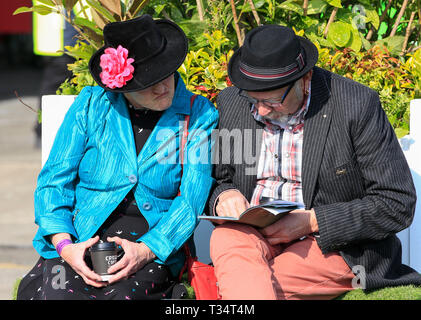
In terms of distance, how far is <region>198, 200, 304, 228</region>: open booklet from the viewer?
2.83 metres

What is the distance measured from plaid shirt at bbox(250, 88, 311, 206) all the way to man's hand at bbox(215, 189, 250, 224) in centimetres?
13

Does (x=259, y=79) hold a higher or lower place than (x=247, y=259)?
higher

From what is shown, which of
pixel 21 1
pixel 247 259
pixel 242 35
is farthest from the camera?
pixel 21 1

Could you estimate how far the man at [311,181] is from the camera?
3.01 m

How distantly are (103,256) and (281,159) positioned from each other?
929mm

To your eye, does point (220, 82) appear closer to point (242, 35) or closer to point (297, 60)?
point (242, 35)

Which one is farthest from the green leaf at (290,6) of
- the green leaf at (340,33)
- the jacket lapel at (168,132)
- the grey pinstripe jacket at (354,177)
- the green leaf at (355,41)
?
the jacket lapel at (168,132)

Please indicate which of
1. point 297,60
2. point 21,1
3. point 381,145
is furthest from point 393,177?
point 21,1

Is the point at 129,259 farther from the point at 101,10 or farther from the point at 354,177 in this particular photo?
the point at 101,10

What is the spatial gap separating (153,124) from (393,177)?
1.13m

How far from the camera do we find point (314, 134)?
3139 mm

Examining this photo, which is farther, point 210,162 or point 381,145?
point 210,162

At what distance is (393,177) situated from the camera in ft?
9.86

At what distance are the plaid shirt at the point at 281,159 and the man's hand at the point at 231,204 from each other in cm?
13
